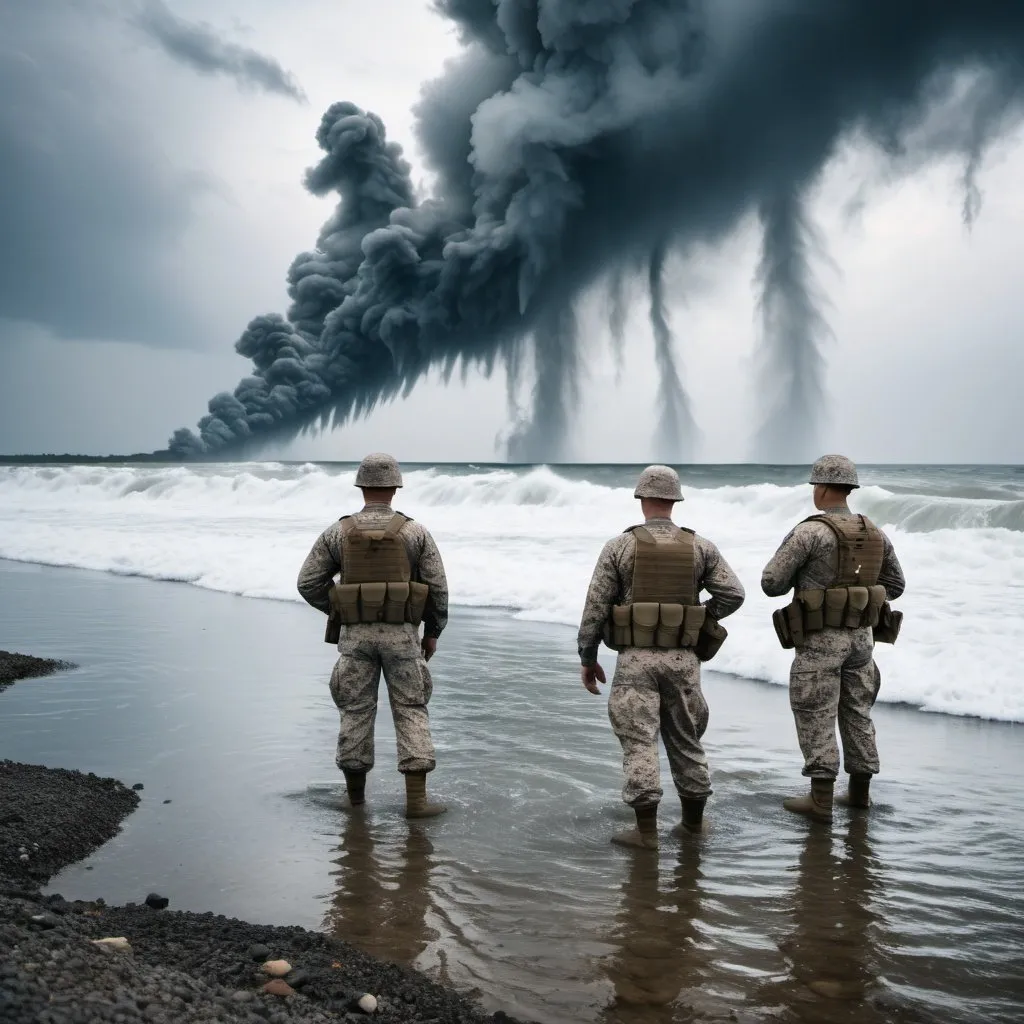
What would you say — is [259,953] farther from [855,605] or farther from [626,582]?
[855,605]

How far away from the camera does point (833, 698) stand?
6133mm

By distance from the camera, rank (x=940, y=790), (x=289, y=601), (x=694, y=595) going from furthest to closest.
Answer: (x=289, y=601), (x=940, y=790), (x=694, y=595)

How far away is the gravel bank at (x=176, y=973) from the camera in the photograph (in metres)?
3.02

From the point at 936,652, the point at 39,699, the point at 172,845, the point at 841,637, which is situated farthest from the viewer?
the point at 936,652

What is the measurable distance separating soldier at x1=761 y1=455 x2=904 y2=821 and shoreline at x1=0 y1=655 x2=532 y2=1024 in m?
3.15

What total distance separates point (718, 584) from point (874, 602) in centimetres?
114

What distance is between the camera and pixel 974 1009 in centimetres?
375

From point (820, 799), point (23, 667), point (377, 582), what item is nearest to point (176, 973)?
point (377, 582)

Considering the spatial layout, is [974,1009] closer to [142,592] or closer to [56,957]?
[56,957]

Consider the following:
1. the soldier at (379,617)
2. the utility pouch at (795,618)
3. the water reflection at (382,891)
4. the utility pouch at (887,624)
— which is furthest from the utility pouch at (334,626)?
the utility pouch at (887,624)

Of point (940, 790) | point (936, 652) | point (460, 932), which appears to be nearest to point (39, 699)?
point (460, 932)

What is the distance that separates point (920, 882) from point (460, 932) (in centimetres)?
235

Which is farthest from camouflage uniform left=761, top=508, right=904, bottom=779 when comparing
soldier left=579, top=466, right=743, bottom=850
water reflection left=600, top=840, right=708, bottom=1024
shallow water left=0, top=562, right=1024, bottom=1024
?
water reflection left=600, top=840, right=708, bottom=1024

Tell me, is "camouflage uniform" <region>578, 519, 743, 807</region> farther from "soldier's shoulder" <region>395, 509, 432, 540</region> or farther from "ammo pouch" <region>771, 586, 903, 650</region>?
"soldier's shoulder" <region>395, 509, 432, 540</region>
